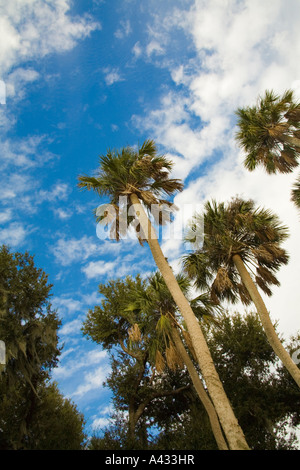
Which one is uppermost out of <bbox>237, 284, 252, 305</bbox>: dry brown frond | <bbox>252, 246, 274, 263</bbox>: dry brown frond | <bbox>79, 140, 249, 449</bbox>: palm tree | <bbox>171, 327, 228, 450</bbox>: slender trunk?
<bbox>79, 140, 249, 449</bbox>: palm tree

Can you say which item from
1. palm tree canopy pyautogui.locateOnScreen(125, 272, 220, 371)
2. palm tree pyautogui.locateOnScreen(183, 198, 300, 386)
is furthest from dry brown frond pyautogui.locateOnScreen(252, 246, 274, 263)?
palm tree canopy pyautogui.locateOnScreen(125, 272, 220, 371)

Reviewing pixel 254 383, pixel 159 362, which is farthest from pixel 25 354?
pixel 254 383

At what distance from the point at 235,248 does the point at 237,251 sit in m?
0.14

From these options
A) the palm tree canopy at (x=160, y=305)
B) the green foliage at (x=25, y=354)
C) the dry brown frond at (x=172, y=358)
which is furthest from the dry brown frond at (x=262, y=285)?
the green foliage at (x=25, y=354)

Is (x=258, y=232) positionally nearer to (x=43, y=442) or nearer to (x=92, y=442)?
(x=92, y=442)

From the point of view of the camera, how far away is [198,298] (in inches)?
500

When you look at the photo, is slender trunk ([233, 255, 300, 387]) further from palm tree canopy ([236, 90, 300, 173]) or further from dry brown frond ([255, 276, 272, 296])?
palm tree canopy ([236, 90, 300, 173])

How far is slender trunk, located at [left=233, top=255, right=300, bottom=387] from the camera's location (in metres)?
10.1

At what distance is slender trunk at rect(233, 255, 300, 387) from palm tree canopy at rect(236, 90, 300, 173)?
16.2ft

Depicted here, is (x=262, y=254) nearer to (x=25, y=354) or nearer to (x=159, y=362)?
(x=159, y=362)

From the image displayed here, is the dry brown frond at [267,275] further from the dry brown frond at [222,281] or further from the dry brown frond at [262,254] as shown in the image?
the dry brown frond at [222,281]

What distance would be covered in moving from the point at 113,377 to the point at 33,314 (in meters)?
7.93

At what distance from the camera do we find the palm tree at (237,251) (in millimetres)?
12211
